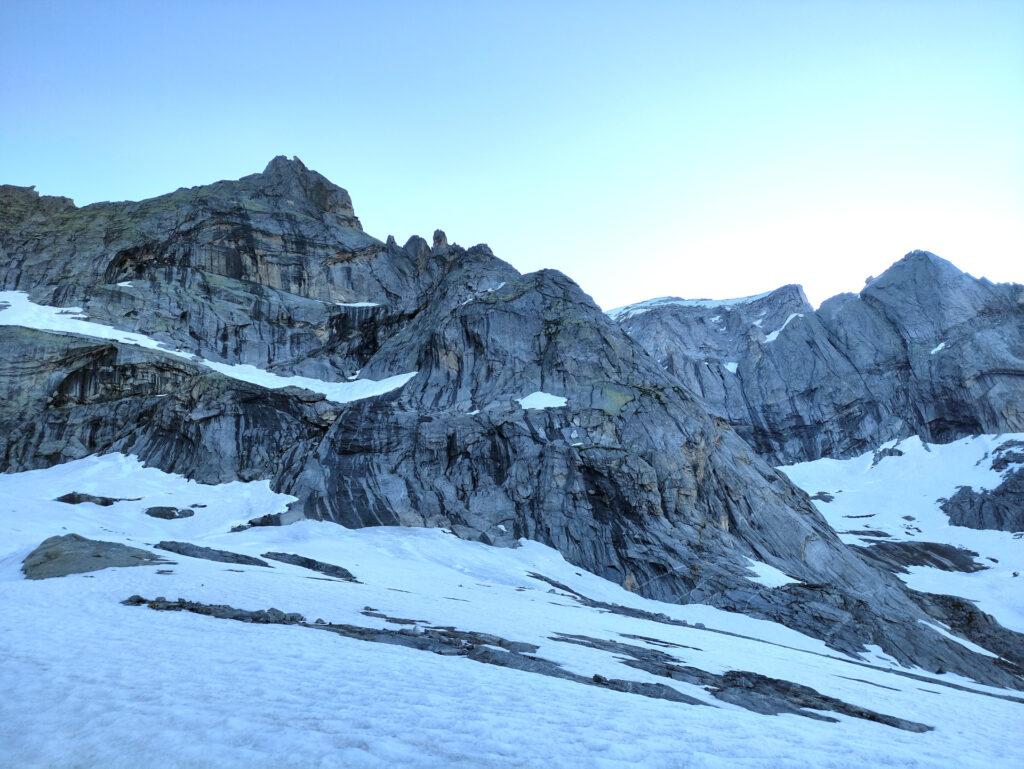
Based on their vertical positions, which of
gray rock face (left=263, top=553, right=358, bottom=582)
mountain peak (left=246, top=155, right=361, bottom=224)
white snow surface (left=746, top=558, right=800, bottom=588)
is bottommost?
white snow surface (left=746, top=558, right=800, bottom=588)

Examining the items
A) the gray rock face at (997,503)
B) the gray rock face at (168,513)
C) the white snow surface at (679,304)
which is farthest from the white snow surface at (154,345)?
the white snow surface at (679,304)

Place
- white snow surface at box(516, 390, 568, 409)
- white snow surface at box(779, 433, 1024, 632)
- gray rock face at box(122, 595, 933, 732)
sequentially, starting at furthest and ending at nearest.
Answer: white snow surface at box(779, 433, 1024, 632) < white snow surface at box(516, 390, 568, 409) < gray rock face at box(122, 595, 933, 732)

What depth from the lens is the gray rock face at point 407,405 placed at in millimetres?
49469

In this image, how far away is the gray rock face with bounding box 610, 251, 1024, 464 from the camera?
338 feet

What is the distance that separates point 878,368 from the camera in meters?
115

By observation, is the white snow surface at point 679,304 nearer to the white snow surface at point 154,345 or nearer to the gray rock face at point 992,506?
the gray rock face at point 992,506

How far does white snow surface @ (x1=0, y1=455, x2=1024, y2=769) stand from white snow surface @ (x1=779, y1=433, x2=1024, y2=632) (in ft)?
175

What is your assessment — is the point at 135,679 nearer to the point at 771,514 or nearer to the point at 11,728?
the point at 11,728

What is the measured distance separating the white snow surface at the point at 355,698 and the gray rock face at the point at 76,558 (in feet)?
3.39

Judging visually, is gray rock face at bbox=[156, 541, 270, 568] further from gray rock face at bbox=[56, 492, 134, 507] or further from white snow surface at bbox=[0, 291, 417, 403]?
white snow surface at bbox=[0, 291, 417, 403]

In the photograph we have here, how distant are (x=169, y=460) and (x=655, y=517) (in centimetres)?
4714

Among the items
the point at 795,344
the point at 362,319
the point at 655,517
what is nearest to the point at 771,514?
the point at 655,517

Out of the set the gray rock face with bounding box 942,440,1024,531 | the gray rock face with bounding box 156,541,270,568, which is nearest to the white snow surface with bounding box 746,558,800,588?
the gray rock face with bounding box 156,541,270,568

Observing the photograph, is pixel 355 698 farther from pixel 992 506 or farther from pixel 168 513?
pixel 992 506
